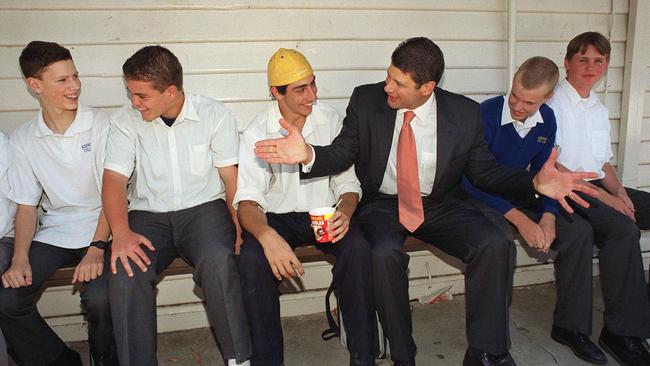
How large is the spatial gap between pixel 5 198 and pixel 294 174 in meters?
1.69

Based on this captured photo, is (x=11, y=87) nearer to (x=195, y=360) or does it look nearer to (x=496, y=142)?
(x=195, y=360)

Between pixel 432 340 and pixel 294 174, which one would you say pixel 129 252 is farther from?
pixel 432 340

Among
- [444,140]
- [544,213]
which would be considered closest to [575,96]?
[544,213]

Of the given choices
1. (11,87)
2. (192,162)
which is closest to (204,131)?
(192,162)

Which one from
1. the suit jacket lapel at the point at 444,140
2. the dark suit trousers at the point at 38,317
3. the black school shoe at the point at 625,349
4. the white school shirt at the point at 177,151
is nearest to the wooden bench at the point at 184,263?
the dark suit trousers at the point at 38,317

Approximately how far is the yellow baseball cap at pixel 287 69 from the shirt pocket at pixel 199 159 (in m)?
0.58

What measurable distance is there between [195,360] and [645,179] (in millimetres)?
3796

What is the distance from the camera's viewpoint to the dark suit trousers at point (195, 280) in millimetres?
2725

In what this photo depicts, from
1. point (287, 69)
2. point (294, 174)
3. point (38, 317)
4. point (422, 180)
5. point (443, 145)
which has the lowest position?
point (38, 317)

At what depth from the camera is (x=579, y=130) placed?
376 centimetres

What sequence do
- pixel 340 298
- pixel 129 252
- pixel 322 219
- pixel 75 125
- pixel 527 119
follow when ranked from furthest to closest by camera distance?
pixel 527 119 → pixel 75 125 → pixel 340 298 → pixel 129 252 → pixel 322 219

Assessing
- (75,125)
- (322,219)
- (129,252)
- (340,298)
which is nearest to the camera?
(322,219)

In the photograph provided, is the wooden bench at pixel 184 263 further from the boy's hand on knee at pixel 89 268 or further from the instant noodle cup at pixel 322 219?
the instant noodle cup at pixel 322 219

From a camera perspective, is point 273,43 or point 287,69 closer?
point 287,69
